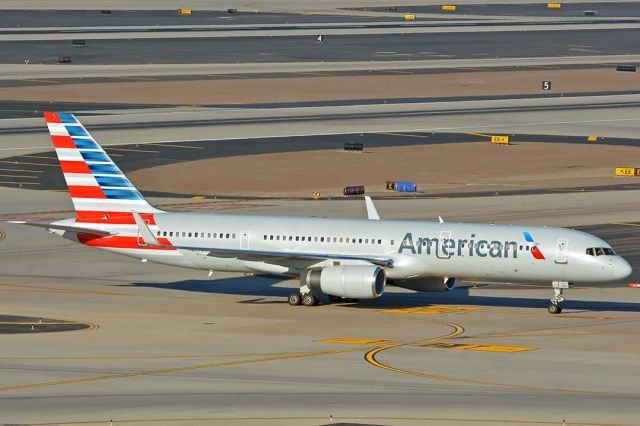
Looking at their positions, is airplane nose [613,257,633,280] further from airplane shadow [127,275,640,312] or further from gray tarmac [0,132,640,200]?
gray tarmac [0,132,640,200]

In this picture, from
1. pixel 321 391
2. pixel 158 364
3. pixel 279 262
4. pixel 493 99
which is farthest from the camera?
pixel 493 99

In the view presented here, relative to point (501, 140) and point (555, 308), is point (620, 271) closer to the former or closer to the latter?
point (555, 308)

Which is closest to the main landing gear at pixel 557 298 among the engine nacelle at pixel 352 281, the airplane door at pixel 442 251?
the airplane door at pixel 442 251

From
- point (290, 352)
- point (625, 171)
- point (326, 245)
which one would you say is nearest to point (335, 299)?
point (326, 245)

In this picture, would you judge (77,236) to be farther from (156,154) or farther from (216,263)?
(156,154)

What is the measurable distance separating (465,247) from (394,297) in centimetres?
760

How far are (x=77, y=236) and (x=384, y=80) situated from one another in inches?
4792

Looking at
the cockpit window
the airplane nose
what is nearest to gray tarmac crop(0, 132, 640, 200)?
the cockpit window

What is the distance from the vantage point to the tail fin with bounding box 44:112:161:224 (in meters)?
76.2

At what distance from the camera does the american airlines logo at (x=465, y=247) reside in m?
69.2

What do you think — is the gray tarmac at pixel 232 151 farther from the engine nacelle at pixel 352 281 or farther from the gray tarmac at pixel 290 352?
the engine nacelle at pixel 352 281

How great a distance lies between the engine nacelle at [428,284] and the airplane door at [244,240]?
7542 mm

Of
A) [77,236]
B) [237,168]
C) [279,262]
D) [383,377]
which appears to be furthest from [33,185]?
[383,377]

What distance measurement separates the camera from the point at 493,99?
585ft
